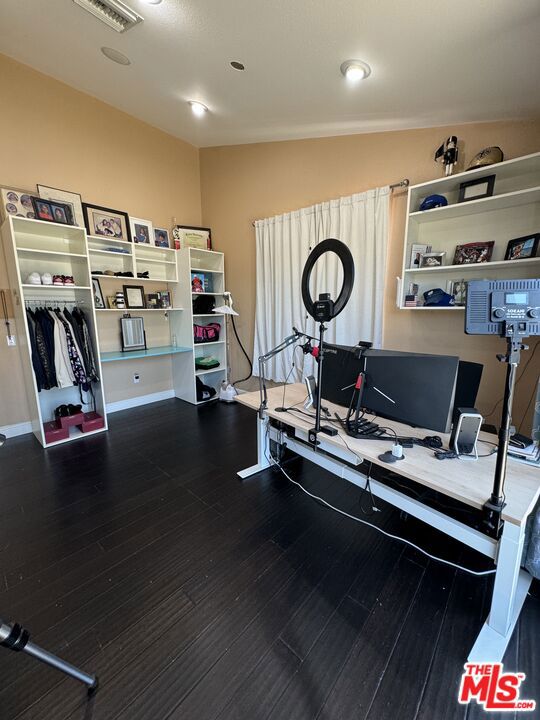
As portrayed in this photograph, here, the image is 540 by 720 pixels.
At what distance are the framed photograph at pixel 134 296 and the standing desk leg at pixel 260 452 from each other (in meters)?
2.37

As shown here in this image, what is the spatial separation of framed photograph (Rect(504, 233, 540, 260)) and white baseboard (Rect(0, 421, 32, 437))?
481cm

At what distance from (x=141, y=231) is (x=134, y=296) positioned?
0.85 meters

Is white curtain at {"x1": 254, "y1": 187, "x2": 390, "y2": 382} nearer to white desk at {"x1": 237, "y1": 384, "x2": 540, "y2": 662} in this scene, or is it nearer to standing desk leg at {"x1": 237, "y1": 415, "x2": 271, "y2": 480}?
standing desk leg at {"x1": 237, "y1": 415, "x2": 271, "y2": 480}

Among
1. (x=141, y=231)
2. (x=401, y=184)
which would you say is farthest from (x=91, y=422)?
(x=401, y=184)

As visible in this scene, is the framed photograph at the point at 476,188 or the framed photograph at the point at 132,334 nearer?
the framed photograph at the point at 476,188

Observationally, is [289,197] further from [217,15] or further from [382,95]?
[217,15]

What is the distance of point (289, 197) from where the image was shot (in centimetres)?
356

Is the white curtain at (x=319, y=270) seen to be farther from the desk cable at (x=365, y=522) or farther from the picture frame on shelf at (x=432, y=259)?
the desk cable at (x=365, y=522)

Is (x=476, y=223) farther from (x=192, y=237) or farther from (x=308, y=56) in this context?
(x=192, y=237)

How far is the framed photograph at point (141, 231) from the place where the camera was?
3.75 metres

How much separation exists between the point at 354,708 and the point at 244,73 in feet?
12.1

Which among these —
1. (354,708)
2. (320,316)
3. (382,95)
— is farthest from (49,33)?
(354,708)

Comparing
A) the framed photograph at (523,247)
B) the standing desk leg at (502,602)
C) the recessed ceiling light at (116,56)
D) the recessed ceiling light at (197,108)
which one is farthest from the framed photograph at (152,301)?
the standing desk leg at (502,602)

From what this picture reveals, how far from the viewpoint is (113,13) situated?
6.38ft
